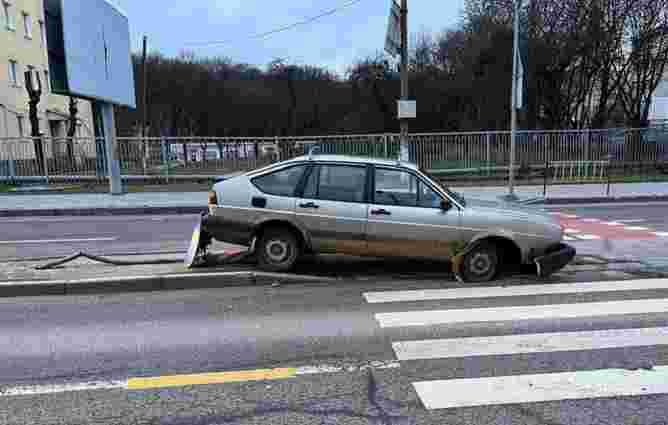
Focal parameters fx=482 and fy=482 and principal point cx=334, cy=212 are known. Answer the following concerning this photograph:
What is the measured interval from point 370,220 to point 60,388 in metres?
3.98

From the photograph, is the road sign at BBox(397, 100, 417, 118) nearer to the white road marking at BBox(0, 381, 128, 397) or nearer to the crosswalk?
the crosswalk

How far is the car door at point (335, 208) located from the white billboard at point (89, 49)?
11867 millimetres

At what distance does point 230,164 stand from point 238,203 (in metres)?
14.5

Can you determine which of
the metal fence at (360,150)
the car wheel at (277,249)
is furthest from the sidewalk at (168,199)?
the car wheel at (277,249)

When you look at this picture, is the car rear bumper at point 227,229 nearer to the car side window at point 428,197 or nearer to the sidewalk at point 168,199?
the car side window at point 428,197

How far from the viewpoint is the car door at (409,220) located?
641cm

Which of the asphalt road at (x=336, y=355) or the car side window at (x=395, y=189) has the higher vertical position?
the car side window at (x=395, y=189)

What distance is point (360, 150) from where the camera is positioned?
20.4m

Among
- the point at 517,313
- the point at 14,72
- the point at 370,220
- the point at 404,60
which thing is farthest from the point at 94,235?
the point at 14,72

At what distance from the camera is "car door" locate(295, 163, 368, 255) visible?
21.3 ft

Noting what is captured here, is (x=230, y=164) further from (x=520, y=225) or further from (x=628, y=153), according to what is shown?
(x=628, y=153)

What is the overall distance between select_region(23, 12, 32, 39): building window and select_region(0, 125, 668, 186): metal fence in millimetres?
27799

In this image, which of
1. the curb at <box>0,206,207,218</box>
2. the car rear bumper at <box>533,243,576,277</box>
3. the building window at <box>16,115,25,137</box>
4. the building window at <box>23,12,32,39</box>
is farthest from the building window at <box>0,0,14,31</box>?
the car rear bumper at <box>533,243,576,277</box>

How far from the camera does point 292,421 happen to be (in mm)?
3238
